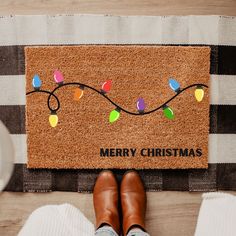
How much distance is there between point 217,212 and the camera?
1.21 meters

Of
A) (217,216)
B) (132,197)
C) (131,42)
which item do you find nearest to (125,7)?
(131,42)

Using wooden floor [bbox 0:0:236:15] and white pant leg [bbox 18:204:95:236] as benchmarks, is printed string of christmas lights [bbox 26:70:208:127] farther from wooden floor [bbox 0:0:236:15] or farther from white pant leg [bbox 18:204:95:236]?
white pant leg [bbox 18:204:95:236]

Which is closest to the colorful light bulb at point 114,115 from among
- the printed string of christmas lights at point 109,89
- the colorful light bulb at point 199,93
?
the printed string of christmas lights at point 109,89

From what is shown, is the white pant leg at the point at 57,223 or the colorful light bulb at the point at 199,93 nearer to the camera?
the white pant leg at the point at 57,223

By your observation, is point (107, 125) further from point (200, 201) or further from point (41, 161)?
point (200, 201)

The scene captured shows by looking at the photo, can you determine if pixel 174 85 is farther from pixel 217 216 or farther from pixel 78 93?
pixel 217 216

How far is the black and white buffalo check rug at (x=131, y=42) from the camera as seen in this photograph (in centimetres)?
134

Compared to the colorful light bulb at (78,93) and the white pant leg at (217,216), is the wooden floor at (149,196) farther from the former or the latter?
the colorful light bulb at (78,93)

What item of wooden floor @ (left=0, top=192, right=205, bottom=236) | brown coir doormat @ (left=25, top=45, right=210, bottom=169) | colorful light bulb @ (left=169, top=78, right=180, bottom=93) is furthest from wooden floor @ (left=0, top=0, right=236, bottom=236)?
colorful light bulb @ (left=169, top=78, right=180, bottom=93)

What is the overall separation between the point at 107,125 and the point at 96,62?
0.76ft

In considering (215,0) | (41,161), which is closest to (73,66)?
(41,161)

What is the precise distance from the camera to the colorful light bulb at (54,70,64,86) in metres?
1.34

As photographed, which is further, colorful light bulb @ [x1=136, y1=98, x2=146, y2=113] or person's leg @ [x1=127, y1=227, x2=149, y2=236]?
colorful light bulb @ [x1=136, y1=98, x2=146, y2=113]

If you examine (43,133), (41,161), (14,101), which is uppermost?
(14,101)
